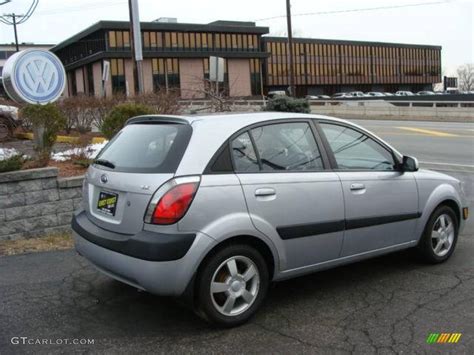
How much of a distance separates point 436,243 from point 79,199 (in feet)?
14.3

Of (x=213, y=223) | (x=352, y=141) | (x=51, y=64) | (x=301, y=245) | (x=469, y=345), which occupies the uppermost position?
(x=51, y=64)

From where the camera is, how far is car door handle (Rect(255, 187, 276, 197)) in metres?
4.16

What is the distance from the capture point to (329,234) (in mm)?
4531

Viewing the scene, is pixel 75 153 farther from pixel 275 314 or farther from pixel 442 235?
pixel 442 235

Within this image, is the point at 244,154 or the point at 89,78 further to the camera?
the point at 89,78

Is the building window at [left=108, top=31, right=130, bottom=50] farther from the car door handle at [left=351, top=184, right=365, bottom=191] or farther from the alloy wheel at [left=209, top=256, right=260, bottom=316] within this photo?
the alloy wheel at [left=209, top=256, right=260, bottom=316]

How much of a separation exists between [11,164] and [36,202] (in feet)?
1.79

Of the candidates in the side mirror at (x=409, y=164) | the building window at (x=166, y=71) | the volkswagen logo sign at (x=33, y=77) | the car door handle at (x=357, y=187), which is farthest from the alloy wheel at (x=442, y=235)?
the building window at (x=166, y=71)

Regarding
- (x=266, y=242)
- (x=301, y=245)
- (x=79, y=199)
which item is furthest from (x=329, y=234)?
(x=79, y=199)

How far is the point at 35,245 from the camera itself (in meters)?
6.62

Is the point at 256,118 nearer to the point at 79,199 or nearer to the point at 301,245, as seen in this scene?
the point at 301,245

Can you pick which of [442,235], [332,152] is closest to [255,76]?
[442,235]

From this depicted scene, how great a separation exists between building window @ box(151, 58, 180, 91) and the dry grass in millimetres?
71194

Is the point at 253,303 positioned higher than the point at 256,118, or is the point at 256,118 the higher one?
the point at 256,118
